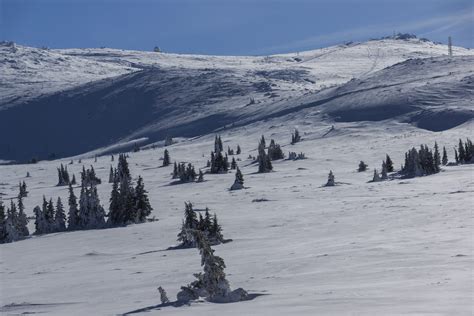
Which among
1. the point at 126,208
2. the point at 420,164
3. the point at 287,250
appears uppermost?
the point at 420,164

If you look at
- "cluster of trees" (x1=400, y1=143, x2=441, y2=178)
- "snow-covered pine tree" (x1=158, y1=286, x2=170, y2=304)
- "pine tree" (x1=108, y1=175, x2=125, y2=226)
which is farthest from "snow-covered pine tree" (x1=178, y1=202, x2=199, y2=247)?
"cluster of trees" (x1=400, y1=143, x2=441, y2=178)

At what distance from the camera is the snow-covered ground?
17312 mm

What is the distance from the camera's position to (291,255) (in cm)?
2609

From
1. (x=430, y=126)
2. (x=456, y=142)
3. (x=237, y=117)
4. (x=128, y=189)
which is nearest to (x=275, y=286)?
(x=128, y=189)

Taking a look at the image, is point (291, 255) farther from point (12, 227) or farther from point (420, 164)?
point (420, 164)

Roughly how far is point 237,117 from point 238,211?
14201 cm

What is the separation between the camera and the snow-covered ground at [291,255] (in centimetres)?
1731

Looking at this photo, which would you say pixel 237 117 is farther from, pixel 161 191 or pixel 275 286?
pixel 275 286

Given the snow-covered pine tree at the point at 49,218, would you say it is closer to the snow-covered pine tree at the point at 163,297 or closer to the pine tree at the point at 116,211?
the pine tree at the point at 116,211

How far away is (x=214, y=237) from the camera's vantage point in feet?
110

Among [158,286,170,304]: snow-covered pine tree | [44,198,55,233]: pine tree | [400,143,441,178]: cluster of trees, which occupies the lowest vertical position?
[158,286,170,304]: snow-covered pine tree

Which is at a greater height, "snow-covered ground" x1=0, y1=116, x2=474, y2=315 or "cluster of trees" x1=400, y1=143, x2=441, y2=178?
"cluster of trees" x1=400, y1=143, x2=441, y2=178

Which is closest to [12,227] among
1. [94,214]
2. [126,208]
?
[94,214]

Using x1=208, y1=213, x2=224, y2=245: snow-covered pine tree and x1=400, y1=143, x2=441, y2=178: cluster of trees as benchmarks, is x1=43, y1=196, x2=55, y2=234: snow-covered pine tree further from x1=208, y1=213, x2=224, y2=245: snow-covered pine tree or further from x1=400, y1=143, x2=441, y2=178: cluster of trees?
x1=400, y1=143, x2=441, y2=178: cluster of trees
